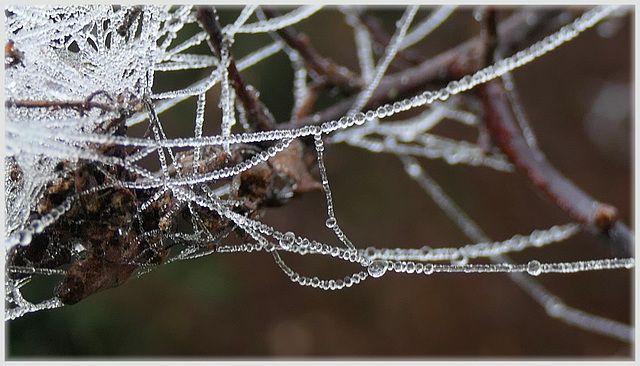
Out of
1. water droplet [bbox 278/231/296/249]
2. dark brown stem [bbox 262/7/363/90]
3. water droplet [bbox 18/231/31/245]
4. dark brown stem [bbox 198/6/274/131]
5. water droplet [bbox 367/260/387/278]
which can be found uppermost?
dark brown stem [bbox 262/7/363/90]

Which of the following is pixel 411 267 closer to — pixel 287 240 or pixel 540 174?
pixel 287 240

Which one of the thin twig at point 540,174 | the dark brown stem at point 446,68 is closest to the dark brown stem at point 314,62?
the dark brown stem at point 446,68

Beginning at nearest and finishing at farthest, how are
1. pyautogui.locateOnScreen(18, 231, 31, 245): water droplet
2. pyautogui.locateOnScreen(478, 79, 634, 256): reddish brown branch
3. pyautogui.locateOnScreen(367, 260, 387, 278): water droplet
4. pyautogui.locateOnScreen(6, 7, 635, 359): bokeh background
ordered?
pyautogui.locateOnScreen(18, 231, 31, 245): water droplet
pyautogui.locateOnScreen(367, 260, 387, 278): water droplet
pyautogui.locateOnScreen(478, 79, 634, 256): reddish brown branch
pyautogui.locateOnScreen(6, 7, 635, 359): bokeh background

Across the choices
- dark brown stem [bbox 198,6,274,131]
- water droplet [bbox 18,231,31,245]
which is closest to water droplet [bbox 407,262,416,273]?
dark brown stem [bbox 198,6,274,131]

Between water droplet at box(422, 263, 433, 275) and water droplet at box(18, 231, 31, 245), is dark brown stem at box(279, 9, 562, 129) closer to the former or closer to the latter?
water droplet at box(422, 263, 433, 275)

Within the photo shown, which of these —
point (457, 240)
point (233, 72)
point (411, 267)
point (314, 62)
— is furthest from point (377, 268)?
point (457, 240)

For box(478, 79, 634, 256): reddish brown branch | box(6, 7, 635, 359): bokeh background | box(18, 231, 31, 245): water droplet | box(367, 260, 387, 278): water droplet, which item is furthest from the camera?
box(6, 7, 635, 359): bokeh background

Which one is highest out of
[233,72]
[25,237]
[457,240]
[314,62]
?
[457,240]
